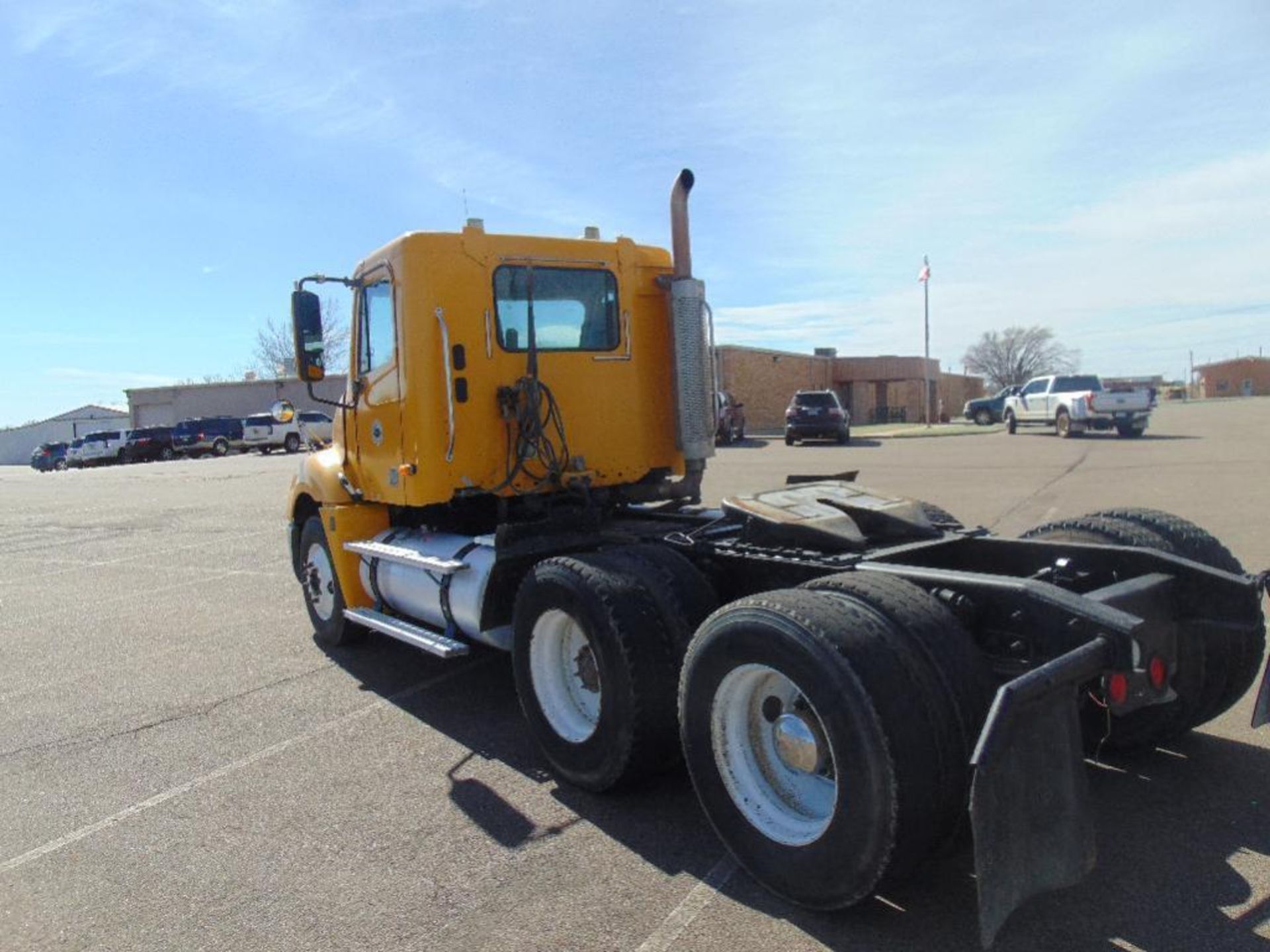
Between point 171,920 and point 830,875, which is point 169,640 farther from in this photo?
point 830,875

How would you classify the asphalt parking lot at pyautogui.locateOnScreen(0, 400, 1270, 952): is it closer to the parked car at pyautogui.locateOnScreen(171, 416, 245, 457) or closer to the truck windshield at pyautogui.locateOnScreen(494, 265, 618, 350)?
the truck windshield at pyautogui.locateOnScreen(494, 265, 618, 350)

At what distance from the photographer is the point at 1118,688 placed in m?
2.95

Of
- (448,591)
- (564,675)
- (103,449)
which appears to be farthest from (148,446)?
(564,675)

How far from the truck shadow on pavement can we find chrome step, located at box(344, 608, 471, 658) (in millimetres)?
466

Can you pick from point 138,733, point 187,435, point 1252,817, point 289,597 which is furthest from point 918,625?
point 187,435

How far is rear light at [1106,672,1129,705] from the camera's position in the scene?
2941mm

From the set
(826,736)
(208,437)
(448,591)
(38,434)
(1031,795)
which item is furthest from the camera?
(38,434)

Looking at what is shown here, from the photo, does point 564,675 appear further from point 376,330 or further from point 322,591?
point 322,591

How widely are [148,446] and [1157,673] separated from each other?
1918 inches

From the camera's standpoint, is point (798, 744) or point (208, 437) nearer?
point (798, 744)

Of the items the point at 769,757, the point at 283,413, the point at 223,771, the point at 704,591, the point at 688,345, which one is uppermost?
the point at 688,345

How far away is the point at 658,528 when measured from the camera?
5434 millimetres

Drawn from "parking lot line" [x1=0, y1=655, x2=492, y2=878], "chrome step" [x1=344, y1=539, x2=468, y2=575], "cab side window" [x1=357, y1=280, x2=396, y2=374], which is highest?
"cab side window" [x1=357, y1=280, x2=396, y2=374]

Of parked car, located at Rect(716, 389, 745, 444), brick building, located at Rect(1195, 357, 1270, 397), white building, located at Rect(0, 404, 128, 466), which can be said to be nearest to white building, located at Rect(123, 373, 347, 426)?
white building, located at Rect(0, 404, 128, 466)
